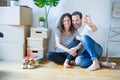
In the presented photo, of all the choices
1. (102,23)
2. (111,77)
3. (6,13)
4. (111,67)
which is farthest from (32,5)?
(111,77)

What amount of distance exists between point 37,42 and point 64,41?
0.34m

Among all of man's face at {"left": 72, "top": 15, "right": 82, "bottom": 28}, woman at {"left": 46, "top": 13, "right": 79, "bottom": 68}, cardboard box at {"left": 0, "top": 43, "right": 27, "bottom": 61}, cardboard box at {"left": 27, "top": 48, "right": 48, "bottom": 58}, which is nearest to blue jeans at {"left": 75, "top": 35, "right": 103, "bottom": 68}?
woman at {"left": 46, "top": 13, "right": 79, "bottom": 68}

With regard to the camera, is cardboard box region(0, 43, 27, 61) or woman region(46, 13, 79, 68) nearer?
woman region(46, 13, 79, 68)

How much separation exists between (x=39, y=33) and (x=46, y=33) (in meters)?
0.08

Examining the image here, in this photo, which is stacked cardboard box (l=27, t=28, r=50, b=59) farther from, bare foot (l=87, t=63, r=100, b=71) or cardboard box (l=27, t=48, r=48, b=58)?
bare foot (l=87, t=63, r=100, b=71)

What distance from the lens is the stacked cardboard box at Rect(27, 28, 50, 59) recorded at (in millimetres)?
2254

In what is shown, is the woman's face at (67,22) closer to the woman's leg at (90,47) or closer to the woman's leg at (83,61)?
the woman's leg at (90,47)

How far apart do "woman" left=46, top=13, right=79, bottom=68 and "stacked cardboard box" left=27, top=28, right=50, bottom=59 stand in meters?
0.20

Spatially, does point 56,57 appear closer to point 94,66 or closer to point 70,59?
point 70,59

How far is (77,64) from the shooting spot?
200 centimetres

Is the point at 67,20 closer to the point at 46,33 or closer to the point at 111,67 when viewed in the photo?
the point at 46,33

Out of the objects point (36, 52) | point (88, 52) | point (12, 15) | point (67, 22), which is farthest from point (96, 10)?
point (12, 15)

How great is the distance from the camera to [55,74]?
5.48 feet

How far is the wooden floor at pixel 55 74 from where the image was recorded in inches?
61.1
